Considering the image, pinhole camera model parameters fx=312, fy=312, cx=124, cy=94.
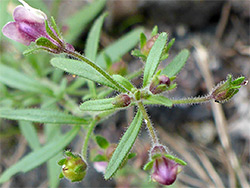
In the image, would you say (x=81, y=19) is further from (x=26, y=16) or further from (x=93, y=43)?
(x=26, y=16)

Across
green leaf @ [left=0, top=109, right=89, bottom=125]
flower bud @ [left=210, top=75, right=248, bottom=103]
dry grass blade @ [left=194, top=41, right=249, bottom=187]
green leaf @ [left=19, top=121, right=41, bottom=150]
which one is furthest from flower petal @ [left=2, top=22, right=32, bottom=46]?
dry grass blade @ [left=194, top=41, right=249, bottom=187]

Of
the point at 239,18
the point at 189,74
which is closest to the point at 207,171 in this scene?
the point at 189,74

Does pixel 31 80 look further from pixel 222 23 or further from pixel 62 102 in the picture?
pixel 222 23

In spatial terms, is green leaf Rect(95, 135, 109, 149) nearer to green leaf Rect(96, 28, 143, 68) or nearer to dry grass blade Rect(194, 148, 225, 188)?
green leaf Rect(96, 28, 143, 68)

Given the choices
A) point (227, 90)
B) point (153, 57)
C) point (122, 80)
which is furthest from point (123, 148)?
point (227, 90)

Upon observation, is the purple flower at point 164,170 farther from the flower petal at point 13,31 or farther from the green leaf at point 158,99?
the flower petal at point 13,31

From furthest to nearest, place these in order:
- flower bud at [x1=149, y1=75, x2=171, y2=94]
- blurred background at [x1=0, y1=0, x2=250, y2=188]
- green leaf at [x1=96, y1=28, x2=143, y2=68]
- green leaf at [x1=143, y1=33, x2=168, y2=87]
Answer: blurred background at [x1=0, y1=0, x2=250, y2=188] < green leaf at [x1=96, y1=28, x2=143, y2=68] < green leaf at [x1=143, y1=33, x2=168, y2=87] < flower bud at [x1=149, y1=75, x2=171, y2=94]

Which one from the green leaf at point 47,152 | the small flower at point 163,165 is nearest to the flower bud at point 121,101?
the small flower at point 163,165
